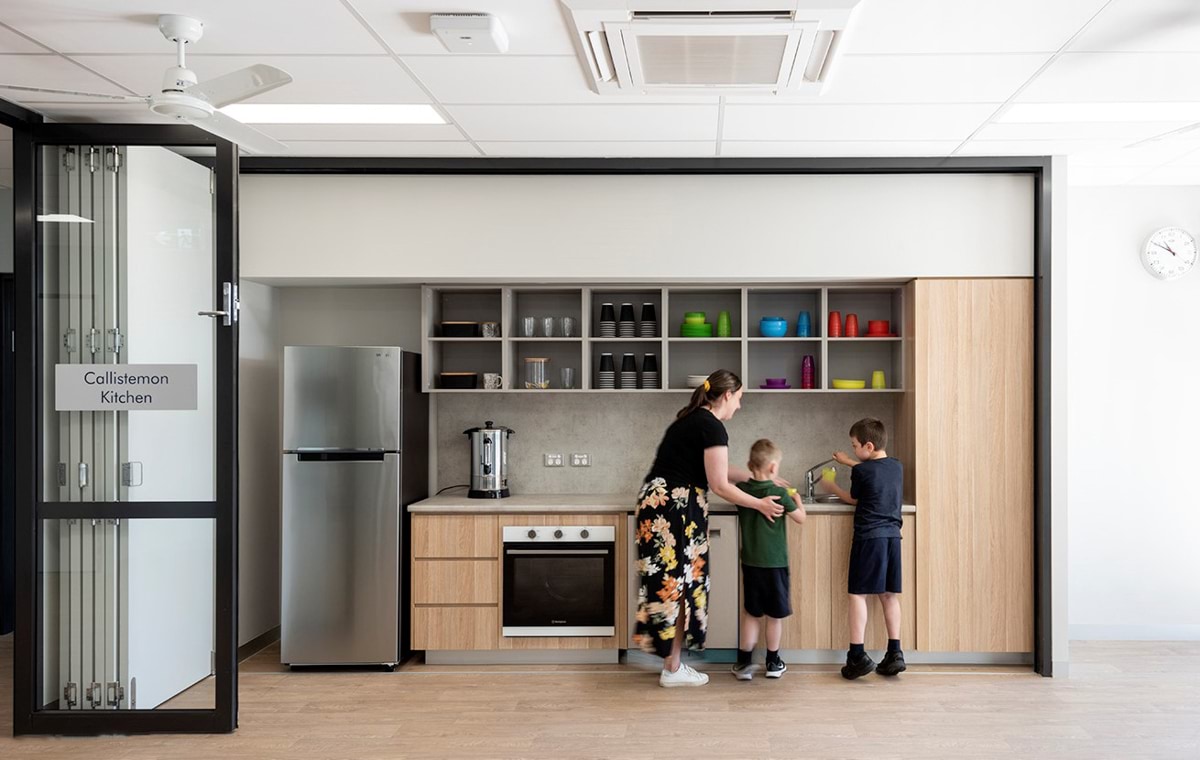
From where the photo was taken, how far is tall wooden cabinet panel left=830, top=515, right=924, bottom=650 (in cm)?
477

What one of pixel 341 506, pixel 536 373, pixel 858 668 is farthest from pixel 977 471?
pixel 341 506

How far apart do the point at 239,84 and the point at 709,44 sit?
147cm

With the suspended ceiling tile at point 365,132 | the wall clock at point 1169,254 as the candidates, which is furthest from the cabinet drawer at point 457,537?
the wall clock at point 1169,254

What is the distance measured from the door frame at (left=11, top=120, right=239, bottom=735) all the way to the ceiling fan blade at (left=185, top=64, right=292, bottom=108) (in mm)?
963

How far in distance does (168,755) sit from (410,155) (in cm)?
293

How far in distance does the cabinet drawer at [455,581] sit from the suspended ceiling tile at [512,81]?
235 cm

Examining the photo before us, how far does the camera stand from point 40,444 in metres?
3.78

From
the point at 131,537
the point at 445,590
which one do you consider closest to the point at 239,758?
the point at 131,537

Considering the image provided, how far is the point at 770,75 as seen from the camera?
3.31 m

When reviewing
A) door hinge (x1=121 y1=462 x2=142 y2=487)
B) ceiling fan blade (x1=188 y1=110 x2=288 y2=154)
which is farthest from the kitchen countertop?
ceiling fan blade (x1=188 y1=110 x2=288 y2=154)

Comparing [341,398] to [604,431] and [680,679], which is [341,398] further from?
[680,679]

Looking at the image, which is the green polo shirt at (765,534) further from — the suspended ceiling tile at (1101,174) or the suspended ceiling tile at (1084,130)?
the suspended ceiling tile at (1101,174)

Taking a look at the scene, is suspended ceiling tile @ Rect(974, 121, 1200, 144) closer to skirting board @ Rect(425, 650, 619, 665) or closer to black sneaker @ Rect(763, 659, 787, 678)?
black sneaker @ Rect(763, 659, 787, 678)

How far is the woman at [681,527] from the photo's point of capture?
443 centimetres
